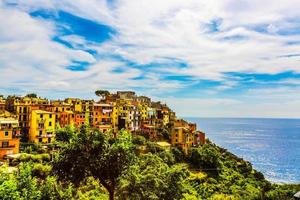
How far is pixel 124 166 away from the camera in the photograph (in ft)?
69.9

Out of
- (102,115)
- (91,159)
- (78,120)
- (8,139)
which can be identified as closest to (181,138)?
(102,115)

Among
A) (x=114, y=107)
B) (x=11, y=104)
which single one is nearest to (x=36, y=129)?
(x=11, y=104)

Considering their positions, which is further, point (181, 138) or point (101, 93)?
point (101, 93)

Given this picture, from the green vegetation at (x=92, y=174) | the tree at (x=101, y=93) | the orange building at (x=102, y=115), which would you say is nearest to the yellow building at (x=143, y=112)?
the orange building at (x=102, y=115)

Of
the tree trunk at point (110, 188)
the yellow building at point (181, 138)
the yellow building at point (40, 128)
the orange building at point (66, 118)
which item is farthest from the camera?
the yellow building at point (181, 138)

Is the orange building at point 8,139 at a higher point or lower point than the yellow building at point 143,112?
lower

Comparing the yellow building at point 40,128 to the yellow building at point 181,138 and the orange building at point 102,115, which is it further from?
the yellow building at point 181,138

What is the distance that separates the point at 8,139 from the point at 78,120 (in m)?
19.4

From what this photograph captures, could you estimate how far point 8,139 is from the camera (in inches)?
1817

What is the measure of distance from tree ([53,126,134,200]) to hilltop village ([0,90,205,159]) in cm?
2482

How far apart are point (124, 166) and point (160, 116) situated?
62235 mm

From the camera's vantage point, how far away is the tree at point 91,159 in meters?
20.7

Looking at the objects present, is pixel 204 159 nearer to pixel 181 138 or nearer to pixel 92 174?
pixel 181 138

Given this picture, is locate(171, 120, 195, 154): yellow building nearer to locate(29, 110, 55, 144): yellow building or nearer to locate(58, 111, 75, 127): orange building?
locate(58, 111, 75, 127): orange building
